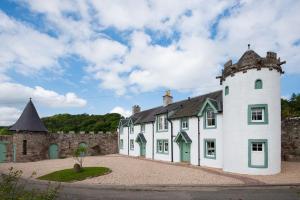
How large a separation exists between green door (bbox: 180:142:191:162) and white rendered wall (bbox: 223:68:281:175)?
6307 millimetres

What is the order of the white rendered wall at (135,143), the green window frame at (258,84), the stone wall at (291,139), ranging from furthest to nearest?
1. the white rendered wall at (135,143)
2. the stone wall at (291,139)
3. the green window frame at (258,84)

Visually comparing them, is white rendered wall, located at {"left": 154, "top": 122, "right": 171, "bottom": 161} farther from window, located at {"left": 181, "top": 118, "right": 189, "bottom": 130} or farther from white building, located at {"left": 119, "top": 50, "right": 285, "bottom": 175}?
white building, located at {"left": 119, "top": 50, "right": 285, "bottom": 175}

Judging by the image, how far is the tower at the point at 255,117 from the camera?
19609 mm

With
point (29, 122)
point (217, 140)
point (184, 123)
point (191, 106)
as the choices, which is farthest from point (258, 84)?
point (29, 122)

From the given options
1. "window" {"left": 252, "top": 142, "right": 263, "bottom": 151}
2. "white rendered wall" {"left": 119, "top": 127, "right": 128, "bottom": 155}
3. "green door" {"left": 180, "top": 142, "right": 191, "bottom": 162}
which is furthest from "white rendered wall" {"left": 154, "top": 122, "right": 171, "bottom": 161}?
"window" {"left": 252, "top": 142, "right": 263, "bottom": 151}

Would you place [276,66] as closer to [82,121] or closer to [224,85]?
[224,85]

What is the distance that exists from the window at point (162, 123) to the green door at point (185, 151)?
376 centimetres

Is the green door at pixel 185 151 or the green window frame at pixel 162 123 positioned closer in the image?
the green door at pixel 185 151

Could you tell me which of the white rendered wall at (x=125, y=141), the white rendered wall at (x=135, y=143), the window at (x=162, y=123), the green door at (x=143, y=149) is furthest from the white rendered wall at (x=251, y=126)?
the white rendered wall at (x=125, y=141)

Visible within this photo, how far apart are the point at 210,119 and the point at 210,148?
101 inches

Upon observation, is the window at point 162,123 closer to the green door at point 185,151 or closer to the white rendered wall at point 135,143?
the green door at point 185,151

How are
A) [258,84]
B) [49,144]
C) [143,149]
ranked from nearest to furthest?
[258,84] → [143,149] → [49,144]

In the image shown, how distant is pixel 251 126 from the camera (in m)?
19.8

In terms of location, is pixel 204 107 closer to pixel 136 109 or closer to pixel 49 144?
pixel 136 109
